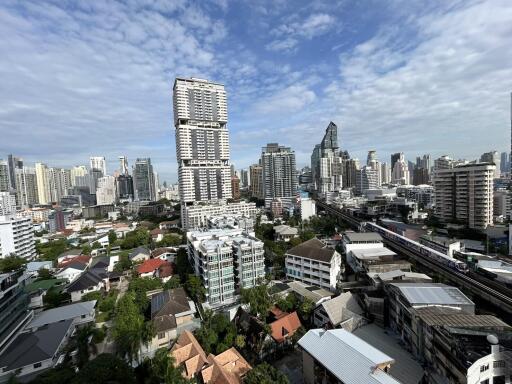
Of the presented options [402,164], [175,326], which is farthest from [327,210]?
[402,164]

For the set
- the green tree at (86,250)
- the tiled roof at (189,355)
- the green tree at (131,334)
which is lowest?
the green tree at (86,250)

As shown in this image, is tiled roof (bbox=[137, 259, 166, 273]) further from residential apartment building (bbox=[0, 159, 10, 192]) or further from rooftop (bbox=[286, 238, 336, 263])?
residential apartment building (bbox=[0, 159, 10, 192])

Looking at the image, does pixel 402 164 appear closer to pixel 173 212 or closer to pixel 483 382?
pixel 173 212

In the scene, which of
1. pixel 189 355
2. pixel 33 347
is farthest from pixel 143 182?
pixel 189 355

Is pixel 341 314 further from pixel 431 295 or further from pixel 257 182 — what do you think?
pixel 257 182

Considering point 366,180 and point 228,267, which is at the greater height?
point 366,180

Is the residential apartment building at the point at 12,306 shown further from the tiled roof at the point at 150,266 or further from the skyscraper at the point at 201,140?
the skyscraper at the point at 201,140

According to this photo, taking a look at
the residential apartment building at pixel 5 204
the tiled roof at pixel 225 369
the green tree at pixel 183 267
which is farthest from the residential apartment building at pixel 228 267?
the residential apartment building at pixel 5 204
